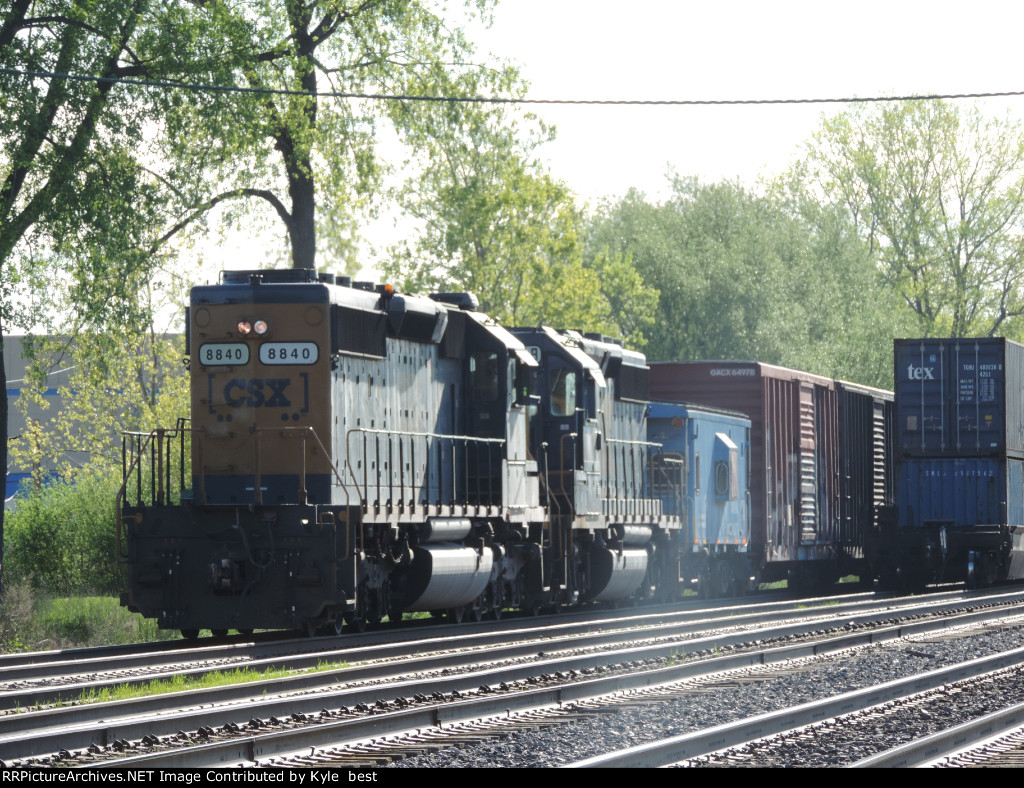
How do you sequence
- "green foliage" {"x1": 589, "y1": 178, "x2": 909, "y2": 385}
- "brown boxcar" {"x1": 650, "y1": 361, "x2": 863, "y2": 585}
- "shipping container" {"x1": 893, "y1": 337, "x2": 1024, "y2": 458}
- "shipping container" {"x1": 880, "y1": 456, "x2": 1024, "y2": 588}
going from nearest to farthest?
"shipping container" {"x1": 880, "y1": 456, "x2": 1024, "y2": 588} → "shipping container" {"x1": 893, "y1": 337, "x2": 1024, "y2": 458} → "brown boxcar" {"x1": 650, "y1": 361, "x2": 863, "y2": 585} → "green foliage" {"x1": 589, "y1": 178, "x2": 909, "y2": 385}

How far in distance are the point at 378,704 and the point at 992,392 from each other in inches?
681

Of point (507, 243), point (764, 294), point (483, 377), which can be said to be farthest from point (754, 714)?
point (764, 294)

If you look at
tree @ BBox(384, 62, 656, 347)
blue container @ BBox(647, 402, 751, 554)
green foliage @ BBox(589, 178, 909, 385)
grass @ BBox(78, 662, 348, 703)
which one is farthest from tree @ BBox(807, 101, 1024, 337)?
grass @ BBox(78, 662, 348, 703)

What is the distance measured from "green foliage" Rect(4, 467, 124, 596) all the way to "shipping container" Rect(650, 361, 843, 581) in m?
10.7

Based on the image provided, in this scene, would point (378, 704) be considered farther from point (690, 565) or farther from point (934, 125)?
point (934, 125)

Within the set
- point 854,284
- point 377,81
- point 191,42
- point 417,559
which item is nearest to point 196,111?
point 191,42

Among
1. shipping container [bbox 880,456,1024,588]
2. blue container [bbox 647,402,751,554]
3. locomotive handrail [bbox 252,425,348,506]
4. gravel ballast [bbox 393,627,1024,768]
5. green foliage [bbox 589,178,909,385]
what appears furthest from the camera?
green foliage [bbox 589,178,909,385]

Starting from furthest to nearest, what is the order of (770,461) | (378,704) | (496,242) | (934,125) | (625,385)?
1. (934,125)
2. (496,242)
3. (770,461)
4. (625,385)
5. (378,704)

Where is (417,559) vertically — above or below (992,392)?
below

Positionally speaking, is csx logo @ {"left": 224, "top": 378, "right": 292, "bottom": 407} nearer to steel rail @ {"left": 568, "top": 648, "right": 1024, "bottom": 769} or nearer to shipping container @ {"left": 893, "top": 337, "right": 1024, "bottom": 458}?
steel rail @ {"left": 568, "top": 648, "right": 1024, "bottom": 769}

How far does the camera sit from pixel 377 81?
26.0 metres

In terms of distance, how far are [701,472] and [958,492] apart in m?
5.15

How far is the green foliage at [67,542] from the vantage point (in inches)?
1035

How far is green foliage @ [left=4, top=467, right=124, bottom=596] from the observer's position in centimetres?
2630
